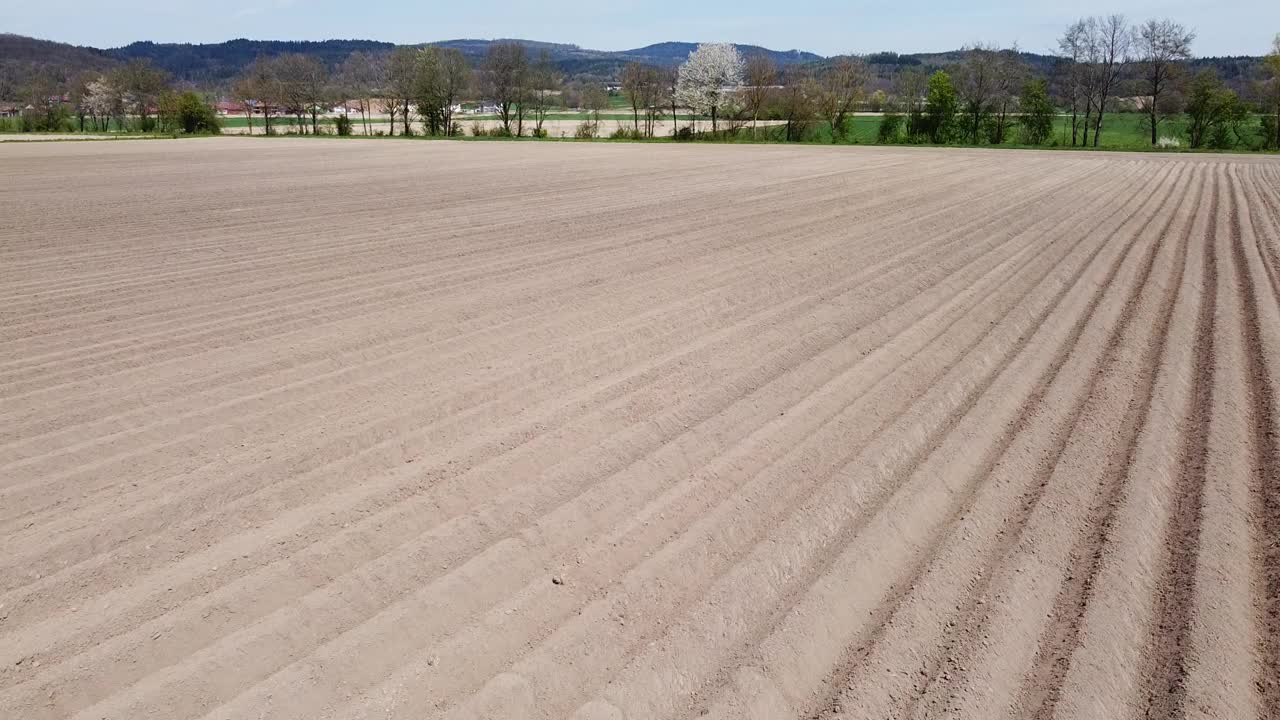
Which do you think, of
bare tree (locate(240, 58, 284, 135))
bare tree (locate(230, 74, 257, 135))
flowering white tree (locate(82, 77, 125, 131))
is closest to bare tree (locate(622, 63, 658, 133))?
bare tree (locate(240, 58, 284, 135))

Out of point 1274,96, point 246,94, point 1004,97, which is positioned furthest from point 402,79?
point 1274,96

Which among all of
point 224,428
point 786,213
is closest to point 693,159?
point 786,213

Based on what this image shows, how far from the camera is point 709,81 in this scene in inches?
2527

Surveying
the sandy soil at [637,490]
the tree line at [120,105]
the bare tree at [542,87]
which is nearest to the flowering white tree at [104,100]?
the tree line at [120,105]

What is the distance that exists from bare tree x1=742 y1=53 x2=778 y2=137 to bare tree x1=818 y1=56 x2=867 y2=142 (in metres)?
4.04

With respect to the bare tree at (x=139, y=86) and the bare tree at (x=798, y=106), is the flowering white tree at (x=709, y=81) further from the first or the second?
the bare tree at (x=139, y=86)

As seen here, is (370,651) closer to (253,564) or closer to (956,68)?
(253,564)

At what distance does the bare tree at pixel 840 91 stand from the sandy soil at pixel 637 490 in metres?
52.0

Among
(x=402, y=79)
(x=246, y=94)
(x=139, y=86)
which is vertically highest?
(x=139, y=86)

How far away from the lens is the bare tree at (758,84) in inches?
2371

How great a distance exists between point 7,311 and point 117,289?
113 cm

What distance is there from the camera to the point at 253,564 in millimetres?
3854

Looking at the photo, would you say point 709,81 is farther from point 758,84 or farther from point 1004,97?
point 1004,97

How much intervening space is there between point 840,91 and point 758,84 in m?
6.34
